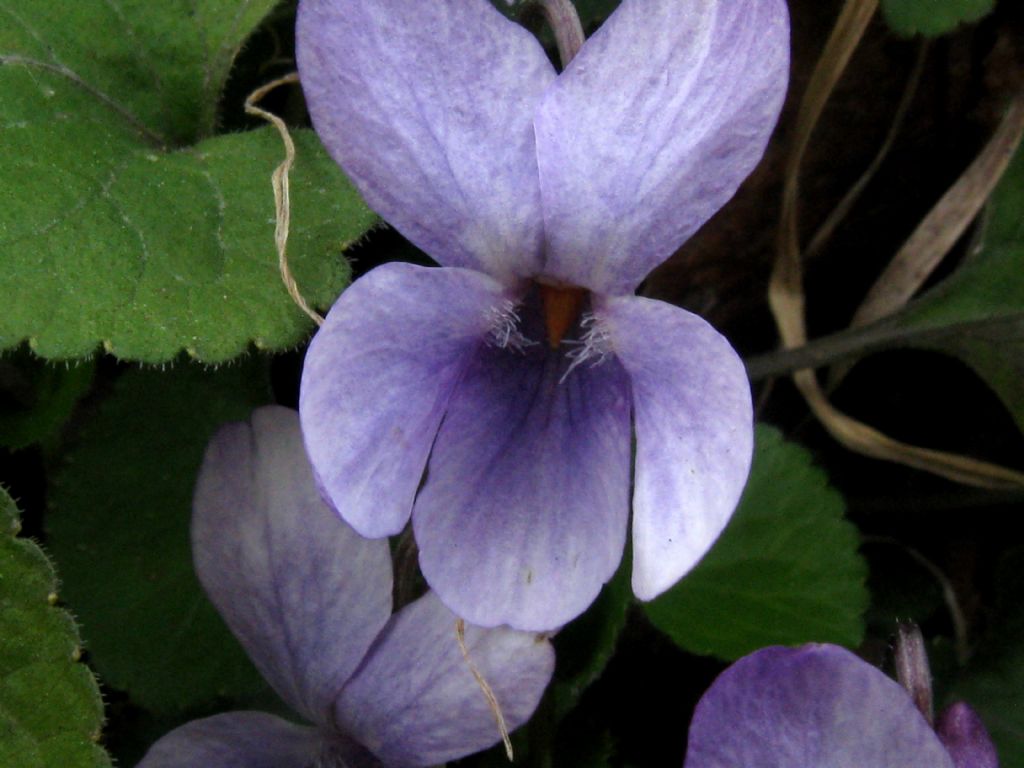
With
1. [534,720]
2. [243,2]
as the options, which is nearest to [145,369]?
[243,2]

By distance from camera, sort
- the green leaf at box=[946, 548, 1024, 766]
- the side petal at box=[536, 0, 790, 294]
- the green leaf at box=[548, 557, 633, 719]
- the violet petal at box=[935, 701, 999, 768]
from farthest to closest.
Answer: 1. the green leaf at box=[946, 548, 1024, 766]
2. the green leaf at box=[548, 557, 633, 719]
3. the violet petal at box=[935, 701, 999, 768]
4. the side petal at box=[536, 0, 790, 294]

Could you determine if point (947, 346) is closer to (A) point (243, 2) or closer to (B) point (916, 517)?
(B) point (916, 517)

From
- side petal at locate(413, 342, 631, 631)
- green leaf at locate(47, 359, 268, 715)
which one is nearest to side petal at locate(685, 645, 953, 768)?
side petal at locate(413, 342, 631, 631)

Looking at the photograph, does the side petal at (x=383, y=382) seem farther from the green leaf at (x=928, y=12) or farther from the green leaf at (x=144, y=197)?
the green leaf at (x=928, y=12)

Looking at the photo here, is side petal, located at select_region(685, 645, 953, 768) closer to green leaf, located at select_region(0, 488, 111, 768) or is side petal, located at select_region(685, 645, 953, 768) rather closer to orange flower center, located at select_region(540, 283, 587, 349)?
orange flower center, located at select_region(540, 283, 587, 349)

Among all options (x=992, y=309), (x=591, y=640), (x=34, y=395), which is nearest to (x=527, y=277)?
(x=591, y=640)

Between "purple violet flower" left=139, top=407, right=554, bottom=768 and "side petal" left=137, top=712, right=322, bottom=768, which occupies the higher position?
"purple violet flower" left=139, top=407, right=554, bottom=768
